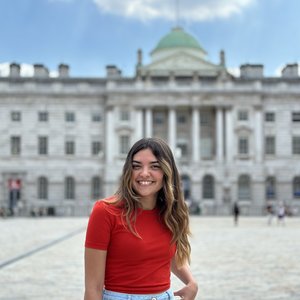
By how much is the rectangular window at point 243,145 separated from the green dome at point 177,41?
14.0m

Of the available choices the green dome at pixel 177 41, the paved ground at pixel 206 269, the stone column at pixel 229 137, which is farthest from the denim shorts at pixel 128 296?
the green dome at pixel 177 41

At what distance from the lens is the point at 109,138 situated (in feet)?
194

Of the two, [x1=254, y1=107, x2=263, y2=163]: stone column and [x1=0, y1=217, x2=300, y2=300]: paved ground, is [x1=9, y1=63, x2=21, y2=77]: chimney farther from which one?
[x1=0, y1=217, x2=300, y2=300]: paved ground

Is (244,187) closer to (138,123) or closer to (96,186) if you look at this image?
(138,123)

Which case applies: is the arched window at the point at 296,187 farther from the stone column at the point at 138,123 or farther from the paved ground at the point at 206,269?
the paved ground at the point at 206,269

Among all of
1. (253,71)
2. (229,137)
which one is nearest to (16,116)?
(229,137)

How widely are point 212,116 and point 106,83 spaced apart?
36.1 feet

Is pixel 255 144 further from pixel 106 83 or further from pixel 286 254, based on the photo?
pixel 286 254

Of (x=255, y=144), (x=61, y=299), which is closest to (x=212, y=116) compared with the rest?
(x=255, y=144)

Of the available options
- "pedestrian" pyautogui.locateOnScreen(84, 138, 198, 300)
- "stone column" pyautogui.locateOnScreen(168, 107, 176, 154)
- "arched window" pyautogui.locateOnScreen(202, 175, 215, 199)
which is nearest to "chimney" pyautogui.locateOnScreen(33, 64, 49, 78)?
"stone column" pyautogui.locateOnScreen(168, 107, 176, 154)

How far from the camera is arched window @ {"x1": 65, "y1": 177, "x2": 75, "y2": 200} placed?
59319 mm

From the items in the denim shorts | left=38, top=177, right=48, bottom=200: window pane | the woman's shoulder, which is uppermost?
the woman's shoulder

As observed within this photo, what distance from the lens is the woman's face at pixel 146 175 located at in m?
4.23

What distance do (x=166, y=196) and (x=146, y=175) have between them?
0.74ft
